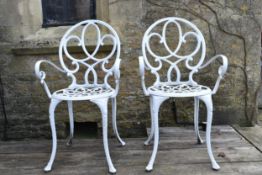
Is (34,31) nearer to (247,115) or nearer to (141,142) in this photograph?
(141,142)

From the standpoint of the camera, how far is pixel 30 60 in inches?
119

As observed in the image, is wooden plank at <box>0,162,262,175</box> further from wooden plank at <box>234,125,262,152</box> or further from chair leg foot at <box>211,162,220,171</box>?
wooden plank at <box>234,125,262,152</box>

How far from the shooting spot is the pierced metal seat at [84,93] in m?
2.23

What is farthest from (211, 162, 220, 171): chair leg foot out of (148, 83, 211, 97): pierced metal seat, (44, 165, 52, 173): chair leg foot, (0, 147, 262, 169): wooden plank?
(44, 165, 52, 173): chair leg foot

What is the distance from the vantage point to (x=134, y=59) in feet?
9.95

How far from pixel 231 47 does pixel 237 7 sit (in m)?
0.36

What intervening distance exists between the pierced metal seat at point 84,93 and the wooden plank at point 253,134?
4.20 ft

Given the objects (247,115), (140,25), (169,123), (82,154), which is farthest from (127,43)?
(247,115)

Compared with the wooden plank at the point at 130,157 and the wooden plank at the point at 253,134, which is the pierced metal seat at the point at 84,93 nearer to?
the wooden plank at the point at 130,157

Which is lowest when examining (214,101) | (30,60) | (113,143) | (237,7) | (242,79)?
(113,143)

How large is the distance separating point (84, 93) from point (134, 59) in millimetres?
824

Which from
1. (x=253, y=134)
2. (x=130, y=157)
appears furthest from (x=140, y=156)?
(x=253, y=134)

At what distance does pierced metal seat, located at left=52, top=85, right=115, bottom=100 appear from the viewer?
87.7 inches

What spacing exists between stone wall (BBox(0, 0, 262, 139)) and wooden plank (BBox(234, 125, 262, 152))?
0.09m
